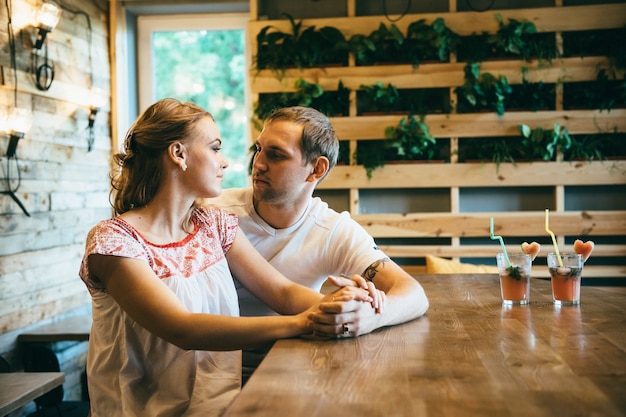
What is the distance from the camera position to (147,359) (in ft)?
5.42

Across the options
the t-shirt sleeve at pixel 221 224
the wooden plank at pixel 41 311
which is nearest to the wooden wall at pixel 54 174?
the wooden plank at pixel 41 311

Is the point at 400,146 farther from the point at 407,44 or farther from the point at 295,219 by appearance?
the point at 295,219

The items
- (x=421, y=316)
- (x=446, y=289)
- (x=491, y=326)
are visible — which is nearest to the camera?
(x=491, y=326)

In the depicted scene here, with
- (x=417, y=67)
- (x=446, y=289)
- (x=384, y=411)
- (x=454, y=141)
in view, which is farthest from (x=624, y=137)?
(x=384, y=411)

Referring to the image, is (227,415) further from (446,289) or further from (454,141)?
(454,141)

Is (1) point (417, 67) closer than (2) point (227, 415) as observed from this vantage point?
No

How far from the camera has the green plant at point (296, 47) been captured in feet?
14.4

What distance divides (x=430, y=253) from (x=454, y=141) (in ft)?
2.60

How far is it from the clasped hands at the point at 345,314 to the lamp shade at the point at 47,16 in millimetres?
2588

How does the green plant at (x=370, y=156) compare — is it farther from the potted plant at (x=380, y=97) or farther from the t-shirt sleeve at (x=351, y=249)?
the t-shirt sleeve at (x=351, y=249)

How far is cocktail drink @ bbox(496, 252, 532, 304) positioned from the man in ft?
1.10

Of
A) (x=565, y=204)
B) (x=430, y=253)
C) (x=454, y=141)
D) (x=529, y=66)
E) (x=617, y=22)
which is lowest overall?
(x=430, y=253)

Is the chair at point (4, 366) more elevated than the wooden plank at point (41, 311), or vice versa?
the wooden plank at point (41, 311)

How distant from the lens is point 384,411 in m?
0.99
